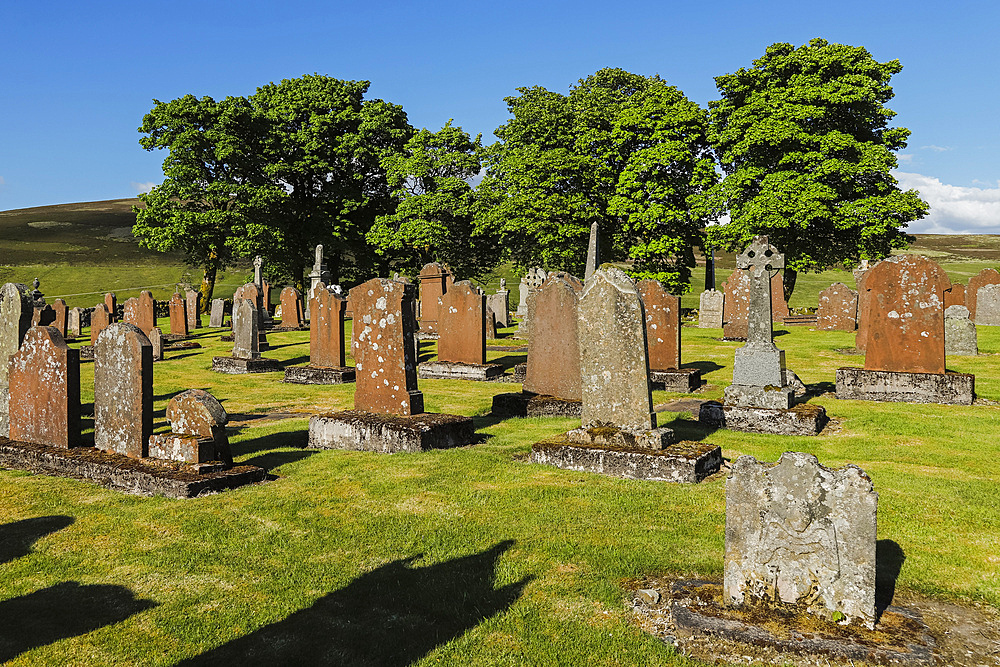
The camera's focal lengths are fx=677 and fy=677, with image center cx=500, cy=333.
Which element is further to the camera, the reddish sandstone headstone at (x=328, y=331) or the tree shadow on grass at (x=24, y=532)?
the reddish sandstone headstone at (x=328, y=331)

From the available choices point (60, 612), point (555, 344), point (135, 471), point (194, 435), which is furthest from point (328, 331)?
point (60, 612)

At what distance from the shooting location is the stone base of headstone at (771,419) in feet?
32.1

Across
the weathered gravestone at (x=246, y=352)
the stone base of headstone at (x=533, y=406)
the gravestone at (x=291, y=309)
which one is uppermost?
the gravestone at (x=291, y=309)

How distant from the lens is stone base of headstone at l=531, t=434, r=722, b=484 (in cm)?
733

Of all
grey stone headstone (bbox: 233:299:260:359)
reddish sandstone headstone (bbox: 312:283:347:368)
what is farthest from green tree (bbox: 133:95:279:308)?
reddish sandstone headstone (bbox: 312:283:347:368)

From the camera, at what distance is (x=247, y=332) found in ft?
59.7

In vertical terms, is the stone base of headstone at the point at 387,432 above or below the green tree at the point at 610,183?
below

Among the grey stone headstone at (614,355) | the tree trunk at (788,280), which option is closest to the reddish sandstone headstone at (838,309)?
the tree trunk at (788,280)

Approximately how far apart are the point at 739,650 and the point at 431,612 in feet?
6.43

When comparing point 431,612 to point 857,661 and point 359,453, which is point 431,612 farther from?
point 359,453

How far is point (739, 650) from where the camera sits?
397 centimetres

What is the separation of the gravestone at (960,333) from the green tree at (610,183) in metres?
15.3

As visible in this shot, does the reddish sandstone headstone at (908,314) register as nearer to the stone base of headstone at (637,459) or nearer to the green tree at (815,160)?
the stone base of headstone at (637,459)

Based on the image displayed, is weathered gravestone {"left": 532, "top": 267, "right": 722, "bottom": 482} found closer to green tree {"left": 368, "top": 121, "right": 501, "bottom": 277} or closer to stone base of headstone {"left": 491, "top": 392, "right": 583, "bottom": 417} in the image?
stone base of headstone {"left": 491, "top": 392, "right": 583, "bottom": 417}
